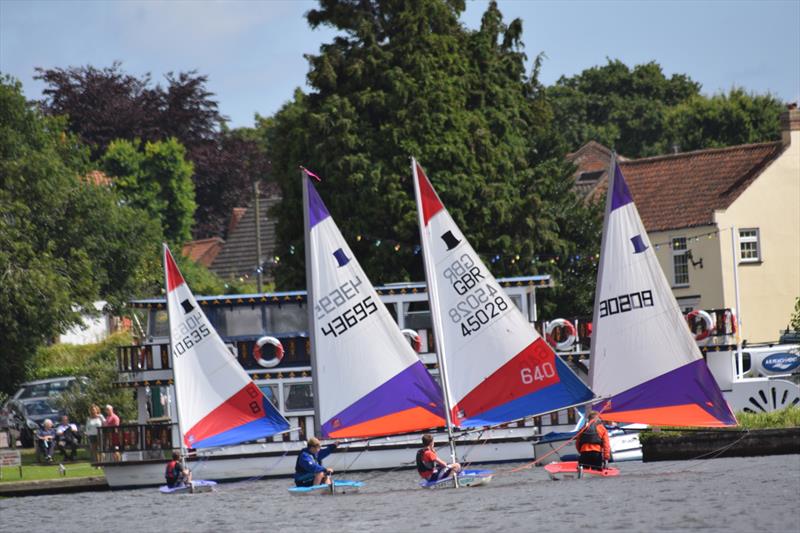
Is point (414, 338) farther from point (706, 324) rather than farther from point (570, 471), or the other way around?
point (570, 471)

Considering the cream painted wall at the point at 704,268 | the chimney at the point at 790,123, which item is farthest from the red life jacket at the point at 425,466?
the chimney at the point at 790,123

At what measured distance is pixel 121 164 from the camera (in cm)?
8706

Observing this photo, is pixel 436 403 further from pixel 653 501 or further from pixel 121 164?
pixel 121 164

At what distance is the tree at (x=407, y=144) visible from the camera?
55156 mm

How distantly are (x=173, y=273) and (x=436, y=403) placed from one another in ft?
27.8

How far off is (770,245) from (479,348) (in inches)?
1293

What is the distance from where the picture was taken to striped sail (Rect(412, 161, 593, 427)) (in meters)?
35.9

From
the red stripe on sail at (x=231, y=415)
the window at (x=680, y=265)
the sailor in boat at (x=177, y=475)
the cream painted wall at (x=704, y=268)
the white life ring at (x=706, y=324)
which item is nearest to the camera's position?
the red stripe on sail at (x=231, y=415)

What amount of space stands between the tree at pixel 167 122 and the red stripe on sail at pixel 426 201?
173ft

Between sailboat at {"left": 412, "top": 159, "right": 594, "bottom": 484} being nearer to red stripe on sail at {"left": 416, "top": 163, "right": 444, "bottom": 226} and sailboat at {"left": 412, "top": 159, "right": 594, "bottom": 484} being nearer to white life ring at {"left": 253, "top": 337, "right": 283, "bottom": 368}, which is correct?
red stripe on sail at {"left": 416, "top": 163, "right": 444, "bottom": 226}

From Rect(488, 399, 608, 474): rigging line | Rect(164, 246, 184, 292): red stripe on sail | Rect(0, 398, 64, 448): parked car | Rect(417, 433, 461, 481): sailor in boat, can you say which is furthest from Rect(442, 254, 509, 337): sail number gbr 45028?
Rect(0, 398, 64, 448): parked car

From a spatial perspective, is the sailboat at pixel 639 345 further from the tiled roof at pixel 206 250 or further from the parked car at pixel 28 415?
the tiled roof at pixel 206 250

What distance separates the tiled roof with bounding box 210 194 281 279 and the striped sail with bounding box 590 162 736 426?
183ft

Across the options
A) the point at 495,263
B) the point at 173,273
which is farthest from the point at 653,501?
the point at 495,263
